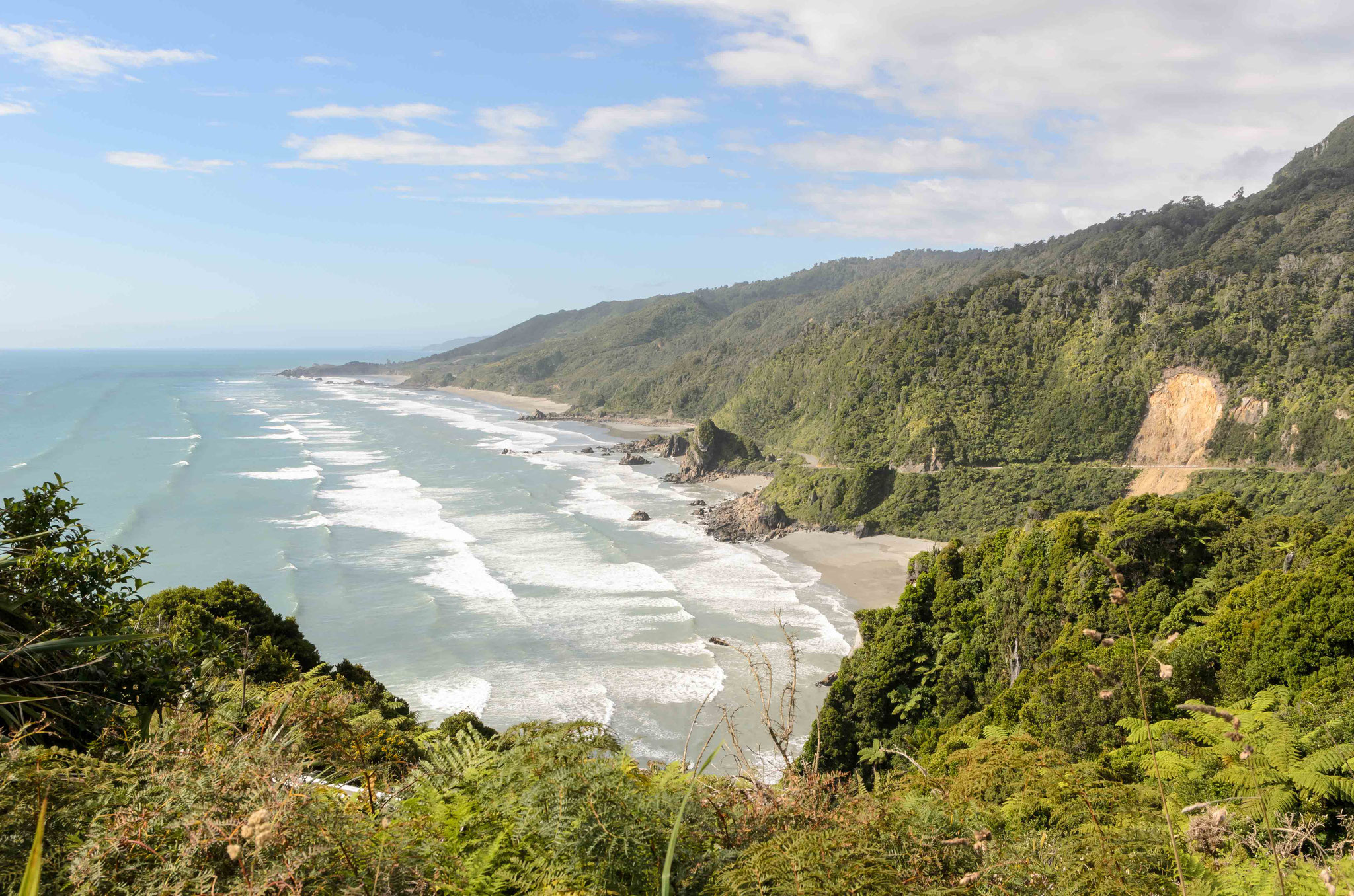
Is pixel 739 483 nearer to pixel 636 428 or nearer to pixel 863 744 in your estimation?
pixel 636 428

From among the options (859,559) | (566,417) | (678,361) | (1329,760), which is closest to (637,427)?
(566,417)

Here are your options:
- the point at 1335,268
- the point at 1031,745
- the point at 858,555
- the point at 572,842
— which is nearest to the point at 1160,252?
the point at 1335,268

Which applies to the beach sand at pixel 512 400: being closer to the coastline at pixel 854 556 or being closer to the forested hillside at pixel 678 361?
the forested hillside at pixel 678 361

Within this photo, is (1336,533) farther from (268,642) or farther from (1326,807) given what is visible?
(268,642)

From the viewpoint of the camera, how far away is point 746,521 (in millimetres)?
53531

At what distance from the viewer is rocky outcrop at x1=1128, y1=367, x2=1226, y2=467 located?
53.9 meters

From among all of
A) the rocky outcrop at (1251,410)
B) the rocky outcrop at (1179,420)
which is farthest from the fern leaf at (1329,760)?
the rocky outcrop at (1179,420)

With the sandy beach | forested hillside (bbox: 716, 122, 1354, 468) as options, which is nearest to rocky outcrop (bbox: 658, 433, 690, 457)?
forested hillside (bbox: 716, 122, 1354, 468)

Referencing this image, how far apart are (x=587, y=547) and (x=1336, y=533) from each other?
33.0 meters

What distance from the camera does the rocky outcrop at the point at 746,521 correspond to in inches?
2019

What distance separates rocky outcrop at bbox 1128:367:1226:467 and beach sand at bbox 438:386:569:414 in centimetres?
9354

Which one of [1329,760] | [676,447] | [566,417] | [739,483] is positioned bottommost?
[739,483]

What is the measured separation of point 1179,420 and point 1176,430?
79cm

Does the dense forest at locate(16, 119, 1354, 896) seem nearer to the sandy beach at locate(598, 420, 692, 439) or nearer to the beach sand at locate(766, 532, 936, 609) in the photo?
the beach sand at locate(766, 532, 936, 609)
